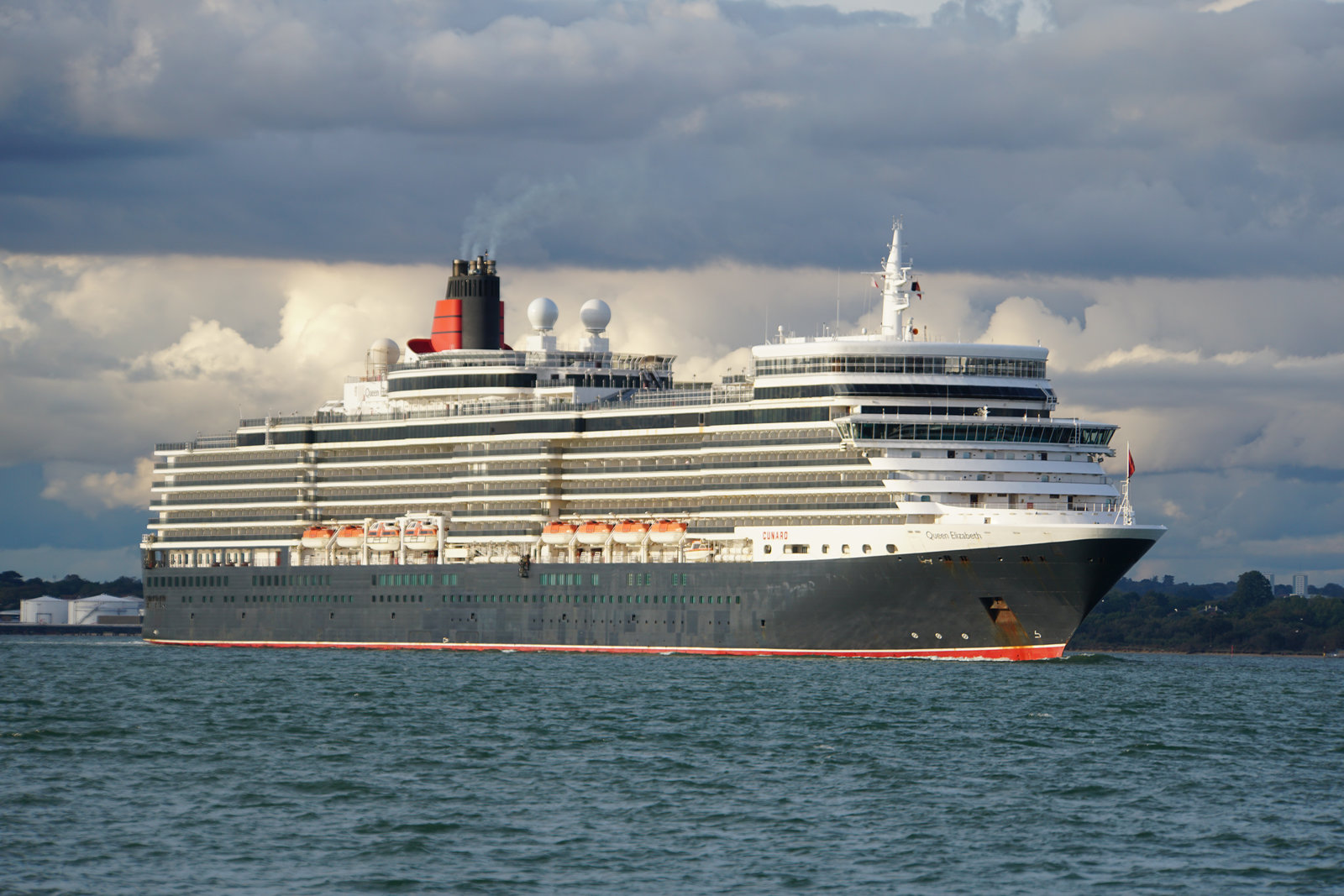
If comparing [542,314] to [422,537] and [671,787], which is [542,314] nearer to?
[422,537]

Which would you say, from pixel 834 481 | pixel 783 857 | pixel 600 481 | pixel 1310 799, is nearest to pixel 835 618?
pixel 834 481

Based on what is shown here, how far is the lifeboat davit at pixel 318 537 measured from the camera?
4766 inches

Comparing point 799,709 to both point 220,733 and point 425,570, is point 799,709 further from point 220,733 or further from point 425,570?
point 425,570

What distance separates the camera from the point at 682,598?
323 ft

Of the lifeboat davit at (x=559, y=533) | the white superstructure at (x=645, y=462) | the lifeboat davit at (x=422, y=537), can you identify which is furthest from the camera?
the lifeboat davit at (x=422, y=537)

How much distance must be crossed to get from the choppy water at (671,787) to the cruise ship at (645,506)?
28.0ft

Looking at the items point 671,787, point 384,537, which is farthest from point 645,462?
point 671,787

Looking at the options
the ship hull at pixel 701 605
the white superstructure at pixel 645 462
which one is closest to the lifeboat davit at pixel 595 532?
the white superstructure at pixel 645 462

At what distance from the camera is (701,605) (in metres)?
97.5

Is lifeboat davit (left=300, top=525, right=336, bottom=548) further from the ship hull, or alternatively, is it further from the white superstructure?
the ship hull

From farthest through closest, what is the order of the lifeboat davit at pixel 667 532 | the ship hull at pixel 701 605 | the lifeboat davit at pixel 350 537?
1. the lifeboat davit at pixel 350 537
2. the lifeboat davit at pixel 667 532
3. the ship hull at pixel 701 605

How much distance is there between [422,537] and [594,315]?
57.2 feet

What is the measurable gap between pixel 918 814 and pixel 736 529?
178 ft

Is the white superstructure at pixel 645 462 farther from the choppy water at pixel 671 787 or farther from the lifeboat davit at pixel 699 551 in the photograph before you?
the choppy water at pixel 671 787
